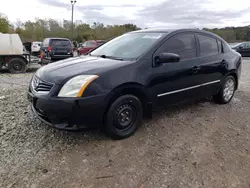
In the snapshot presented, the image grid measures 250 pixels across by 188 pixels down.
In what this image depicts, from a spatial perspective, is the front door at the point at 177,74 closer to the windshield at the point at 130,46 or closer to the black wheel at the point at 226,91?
the windshield at the point at 130,46

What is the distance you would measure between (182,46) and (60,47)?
10.7 meters

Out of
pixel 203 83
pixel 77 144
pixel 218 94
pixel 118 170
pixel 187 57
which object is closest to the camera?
pixel 118 170

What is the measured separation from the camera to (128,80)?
3.21m

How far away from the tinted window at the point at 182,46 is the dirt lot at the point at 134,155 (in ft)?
3.65

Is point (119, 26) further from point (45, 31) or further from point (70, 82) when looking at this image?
point (70, 82)

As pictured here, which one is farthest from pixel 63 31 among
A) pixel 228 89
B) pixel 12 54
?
pixel 228 89

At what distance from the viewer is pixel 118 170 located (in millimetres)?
2719

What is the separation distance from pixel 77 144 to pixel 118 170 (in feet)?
2.56

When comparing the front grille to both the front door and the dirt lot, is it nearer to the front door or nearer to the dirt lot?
the dirt lot

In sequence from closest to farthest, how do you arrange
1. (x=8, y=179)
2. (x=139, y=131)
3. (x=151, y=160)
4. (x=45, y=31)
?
(x=8, y=179) → (x=151, y=160) → (x=139, y=131) → (x=45, y=31)

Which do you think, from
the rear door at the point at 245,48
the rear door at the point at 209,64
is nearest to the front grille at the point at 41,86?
the rear door at the point at 209,64

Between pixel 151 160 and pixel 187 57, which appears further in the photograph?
pixel 187 57

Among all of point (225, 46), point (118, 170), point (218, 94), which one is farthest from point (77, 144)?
point (225, 46)

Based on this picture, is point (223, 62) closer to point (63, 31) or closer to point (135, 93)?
point (135, 93)
